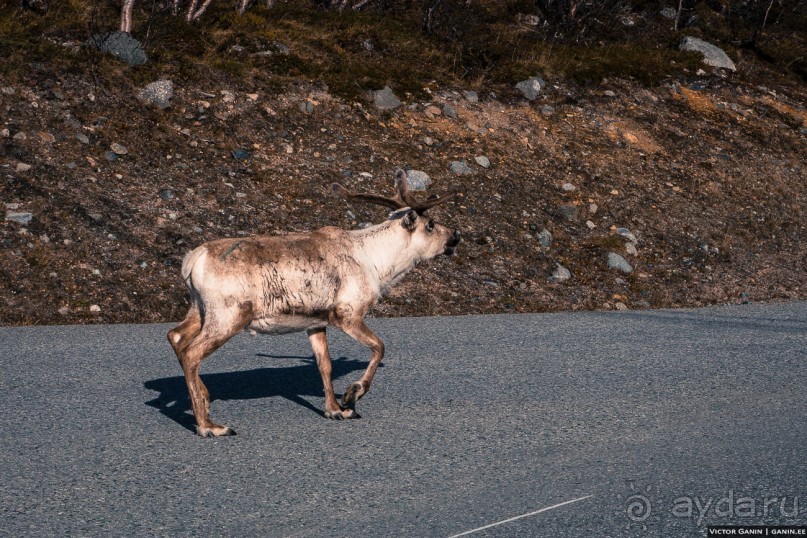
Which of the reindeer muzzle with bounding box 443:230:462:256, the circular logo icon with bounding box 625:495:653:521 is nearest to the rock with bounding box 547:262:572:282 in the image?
the reindeer muzzle with bounding box 443:230:462:256

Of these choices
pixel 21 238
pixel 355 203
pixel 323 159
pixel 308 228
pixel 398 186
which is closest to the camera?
pixel 398 186

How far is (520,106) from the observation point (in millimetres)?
18531

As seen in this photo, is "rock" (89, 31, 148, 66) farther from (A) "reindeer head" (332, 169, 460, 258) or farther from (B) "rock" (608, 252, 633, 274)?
(A) "reindeer head" (332, 169, 460, 258)

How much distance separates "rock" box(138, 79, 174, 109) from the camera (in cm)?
1552

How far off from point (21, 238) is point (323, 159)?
5.29 metres

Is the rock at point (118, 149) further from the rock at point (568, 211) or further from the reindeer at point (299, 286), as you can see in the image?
the reindeer at point (299, 286)

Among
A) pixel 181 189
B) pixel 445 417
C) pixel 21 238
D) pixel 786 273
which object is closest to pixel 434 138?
pixel 181 189

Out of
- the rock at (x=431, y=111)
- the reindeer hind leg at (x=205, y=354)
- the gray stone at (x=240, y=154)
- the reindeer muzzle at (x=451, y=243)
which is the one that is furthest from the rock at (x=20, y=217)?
the rock at (x=431, y=111)

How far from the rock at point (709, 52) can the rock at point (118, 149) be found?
14.1m

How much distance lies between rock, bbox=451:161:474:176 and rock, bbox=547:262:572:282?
120 inches

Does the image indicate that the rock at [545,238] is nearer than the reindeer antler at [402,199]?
No

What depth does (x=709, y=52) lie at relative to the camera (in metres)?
22.4

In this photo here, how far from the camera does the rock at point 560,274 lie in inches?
520

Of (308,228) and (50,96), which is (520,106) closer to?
(308,228)
